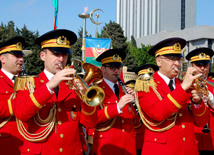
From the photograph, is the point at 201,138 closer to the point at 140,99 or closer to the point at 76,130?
the point at 140,99

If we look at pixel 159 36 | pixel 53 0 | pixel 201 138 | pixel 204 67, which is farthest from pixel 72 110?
pixel 159 36

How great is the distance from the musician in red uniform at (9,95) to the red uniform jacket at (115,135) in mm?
1403

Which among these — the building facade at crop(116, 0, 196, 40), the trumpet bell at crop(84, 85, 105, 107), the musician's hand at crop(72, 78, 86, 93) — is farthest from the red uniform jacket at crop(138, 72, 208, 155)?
the building facade at crop(116, 0, 196, 40)

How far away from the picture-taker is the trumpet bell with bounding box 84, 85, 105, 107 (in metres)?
3.71

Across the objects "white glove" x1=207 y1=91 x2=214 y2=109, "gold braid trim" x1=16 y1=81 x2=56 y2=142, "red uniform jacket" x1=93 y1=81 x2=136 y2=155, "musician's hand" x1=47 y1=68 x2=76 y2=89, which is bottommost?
"red uniform jacket" x1=93 y1=81 x2=136 y2=155

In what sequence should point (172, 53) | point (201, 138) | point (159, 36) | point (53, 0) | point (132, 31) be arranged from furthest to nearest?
point (132, 31)
point (159, 36)
point (53, 0)
point (201, 138)
point (172, 53)

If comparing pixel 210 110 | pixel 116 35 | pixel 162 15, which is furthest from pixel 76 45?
pixel 162 15

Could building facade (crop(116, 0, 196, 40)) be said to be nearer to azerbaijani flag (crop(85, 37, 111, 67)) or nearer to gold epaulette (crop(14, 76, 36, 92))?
azerbaijani flag (crop(85, 37, 111, 67))

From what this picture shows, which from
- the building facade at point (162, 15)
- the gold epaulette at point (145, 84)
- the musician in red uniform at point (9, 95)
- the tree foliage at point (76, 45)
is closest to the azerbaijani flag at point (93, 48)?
the tree foliage at point (76, 45)

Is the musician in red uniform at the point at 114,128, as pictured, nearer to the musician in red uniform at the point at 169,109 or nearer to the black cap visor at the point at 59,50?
the musician in red uniform at the point at 169,109

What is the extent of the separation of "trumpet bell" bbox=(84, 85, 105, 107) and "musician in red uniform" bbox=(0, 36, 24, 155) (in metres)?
1.24

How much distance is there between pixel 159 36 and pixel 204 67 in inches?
3232

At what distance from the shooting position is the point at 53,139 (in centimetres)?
382

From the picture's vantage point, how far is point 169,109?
3.91 meters
